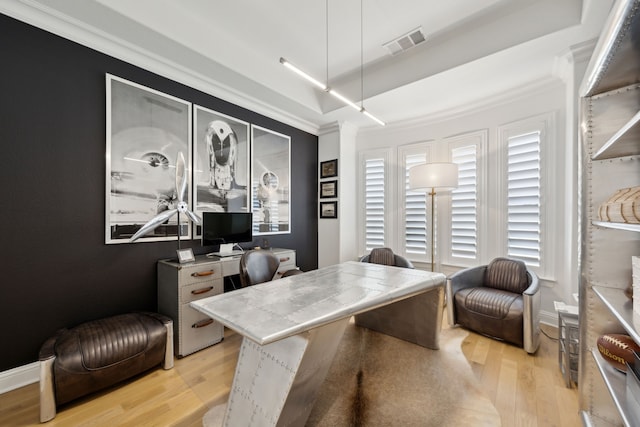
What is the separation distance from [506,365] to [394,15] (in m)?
3.54

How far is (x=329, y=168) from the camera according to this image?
4809mm

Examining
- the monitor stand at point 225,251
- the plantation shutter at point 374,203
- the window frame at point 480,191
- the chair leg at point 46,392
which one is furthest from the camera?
the plantation shutter at point 374,203

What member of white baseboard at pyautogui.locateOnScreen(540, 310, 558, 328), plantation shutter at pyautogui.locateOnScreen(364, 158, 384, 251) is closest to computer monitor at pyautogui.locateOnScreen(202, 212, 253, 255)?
plantation shutter at pyautogui.locateOnScreen(364, 158, 384, 251)

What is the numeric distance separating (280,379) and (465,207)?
3.52m

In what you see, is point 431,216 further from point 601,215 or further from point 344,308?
point 344,308

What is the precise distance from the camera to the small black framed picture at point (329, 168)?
4.73 metres

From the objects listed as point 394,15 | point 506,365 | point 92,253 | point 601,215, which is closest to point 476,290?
point 506,365

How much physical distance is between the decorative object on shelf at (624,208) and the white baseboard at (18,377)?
4095 millimetres

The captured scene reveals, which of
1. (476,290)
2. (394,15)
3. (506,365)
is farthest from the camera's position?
(476,290)

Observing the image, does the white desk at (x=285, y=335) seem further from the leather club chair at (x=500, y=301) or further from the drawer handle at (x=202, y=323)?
the leather club chair at (x=500, y=301)

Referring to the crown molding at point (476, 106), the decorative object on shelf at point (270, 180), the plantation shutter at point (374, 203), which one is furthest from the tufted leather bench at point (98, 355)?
the crown molding at point (476, 106)

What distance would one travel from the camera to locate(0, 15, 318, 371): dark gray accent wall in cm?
203

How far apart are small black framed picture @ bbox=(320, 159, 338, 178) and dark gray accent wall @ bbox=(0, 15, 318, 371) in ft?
9.63

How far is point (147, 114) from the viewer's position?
8.96ft
